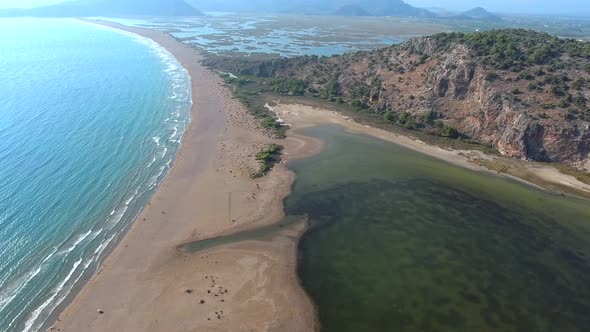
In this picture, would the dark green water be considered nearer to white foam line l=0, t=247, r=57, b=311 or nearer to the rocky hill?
the rocky hill

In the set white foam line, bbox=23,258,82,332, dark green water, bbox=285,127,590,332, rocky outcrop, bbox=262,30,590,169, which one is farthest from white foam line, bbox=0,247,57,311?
Result: rocky outcrop, bbox=262,30,590,169

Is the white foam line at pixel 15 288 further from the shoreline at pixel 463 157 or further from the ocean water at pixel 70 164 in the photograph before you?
the shoreline at pixel 463 157

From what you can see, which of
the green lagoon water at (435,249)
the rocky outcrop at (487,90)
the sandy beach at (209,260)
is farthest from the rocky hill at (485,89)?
the green lagoon water at (435,249)

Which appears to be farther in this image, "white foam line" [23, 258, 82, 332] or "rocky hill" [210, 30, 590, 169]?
"rocky hill" [210, 30, 590, 169]

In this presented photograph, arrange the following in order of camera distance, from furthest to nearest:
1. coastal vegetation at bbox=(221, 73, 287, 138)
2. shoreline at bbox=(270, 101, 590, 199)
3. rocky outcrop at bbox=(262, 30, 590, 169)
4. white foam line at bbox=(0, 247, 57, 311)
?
coastal vegetation at bbox=(221, 73, 287, 138) → rocky outcrop at bbox=(262, 30, 590, 169) → shoreline at bbox=(270, 101, 590, 199) → white foam line at bbox=(0, 247, 57, 311)

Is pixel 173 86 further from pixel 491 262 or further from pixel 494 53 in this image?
pixel 491 262

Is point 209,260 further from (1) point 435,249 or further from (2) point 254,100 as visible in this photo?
(2) point 254,100

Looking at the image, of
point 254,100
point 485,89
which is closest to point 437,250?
point 485,89
